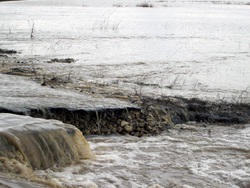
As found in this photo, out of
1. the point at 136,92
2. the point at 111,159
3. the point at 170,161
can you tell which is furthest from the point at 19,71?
the point at 170,161

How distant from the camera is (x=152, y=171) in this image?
5797 mm

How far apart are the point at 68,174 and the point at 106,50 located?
12442mm

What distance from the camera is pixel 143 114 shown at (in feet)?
25.3

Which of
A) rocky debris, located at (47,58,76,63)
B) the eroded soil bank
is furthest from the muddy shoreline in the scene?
rocky debris, located at (47,58,76,63)

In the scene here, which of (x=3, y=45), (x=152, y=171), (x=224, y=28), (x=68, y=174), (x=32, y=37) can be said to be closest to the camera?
(x=68, y=174)

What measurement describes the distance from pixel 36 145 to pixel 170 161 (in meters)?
2.25

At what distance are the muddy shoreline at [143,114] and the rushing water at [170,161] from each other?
0.25 meters

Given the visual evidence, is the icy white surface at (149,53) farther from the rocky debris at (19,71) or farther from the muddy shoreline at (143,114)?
the muddy shoreline at (143,114)

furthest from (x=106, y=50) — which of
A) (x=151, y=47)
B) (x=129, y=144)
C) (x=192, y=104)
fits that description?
(x=129, y=144)

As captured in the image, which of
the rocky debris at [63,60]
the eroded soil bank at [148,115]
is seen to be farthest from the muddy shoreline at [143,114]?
the rocky debris at [63,60]

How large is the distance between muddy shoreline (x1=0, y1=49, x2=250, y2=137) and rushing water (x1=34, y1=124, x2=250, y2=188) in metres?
0.25

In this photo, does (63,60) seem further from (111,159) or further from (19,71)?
(111,159)

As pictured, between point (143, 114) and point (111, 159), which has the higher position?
point (143, 114)

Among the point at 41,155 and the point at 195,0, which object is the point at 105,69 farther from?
the point at 195,0
